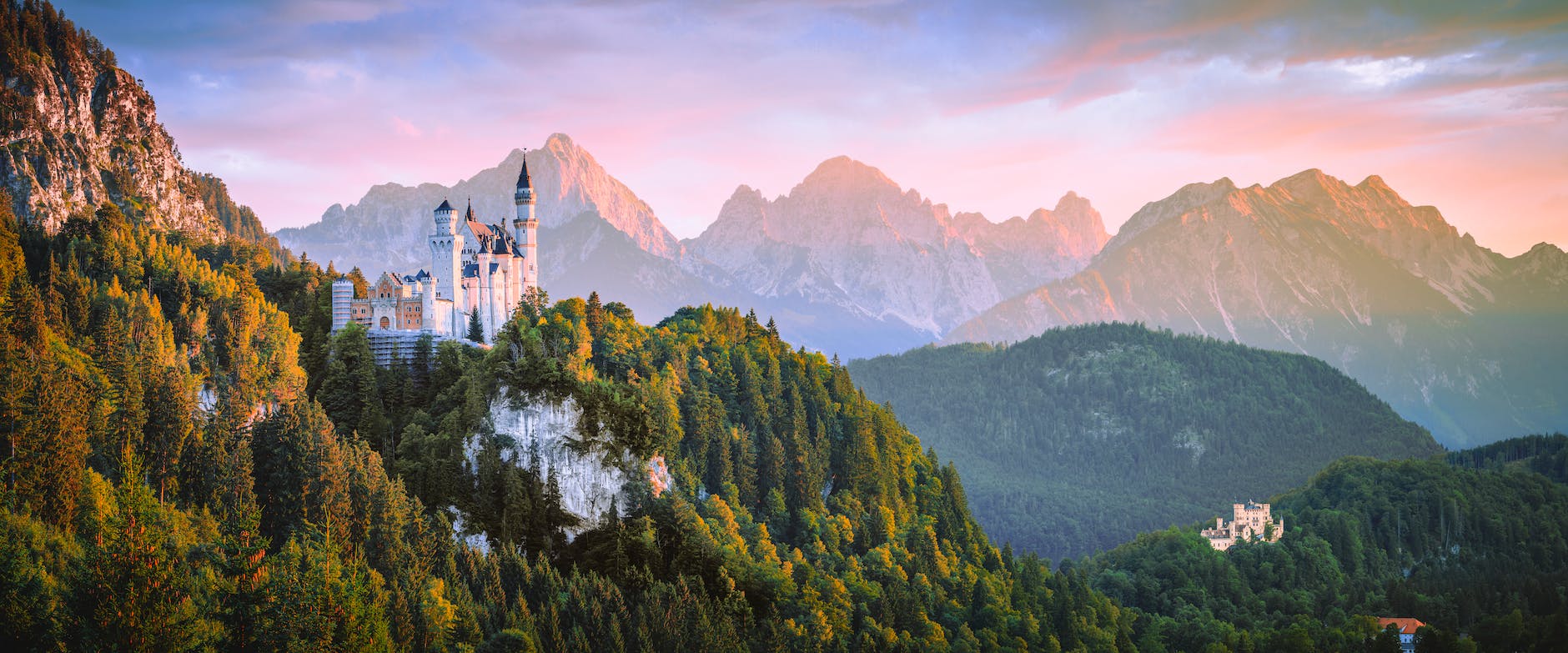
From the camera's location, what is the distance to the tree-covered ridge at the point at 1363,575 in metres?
138

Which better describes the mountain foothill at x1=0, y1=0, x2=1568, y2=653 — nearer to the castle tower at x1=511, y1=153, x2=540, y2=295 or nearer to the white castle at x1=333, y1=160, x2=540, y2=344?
the white castle at x1=333, y1=160, x2=540, y2=344

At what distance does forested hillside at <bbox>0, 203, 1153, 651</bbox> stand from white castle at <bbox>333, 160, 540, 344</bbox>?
4.01m

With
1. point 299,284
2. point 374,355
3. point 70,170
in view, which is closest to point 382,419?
point 374,355

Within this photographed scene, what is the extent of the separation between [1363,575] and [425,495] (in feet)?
402

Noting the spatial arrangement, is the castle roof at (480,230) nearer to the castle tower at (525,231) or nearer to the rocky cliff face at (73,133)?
the castle tower at (525,231)

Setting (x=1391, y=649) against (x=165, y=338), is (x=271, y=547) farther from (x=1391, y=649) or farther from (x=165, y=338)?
(x=1391, y=649)

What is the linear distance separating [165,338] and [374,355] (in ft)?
59.6

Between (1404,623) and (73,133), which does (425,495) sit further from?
(73,133)

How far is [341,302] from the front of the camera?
5000 inches

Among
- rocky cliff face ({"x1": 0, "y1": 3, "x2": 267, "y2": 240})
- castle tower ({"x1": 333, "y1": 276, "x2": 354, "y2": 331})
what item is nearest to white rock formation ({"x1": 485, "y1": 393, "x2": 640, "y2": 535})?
castle tower ({"x1": 333, "y1": 276, "x2": 354, "y2": 331})

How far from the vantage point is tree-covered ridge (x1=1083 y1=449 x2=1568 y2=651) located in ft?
453

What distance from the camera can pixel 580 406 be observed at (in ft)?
365

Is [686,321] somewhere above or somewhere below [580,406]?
above

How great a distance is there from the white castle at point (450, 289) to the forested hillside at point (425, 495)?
4012 mm
